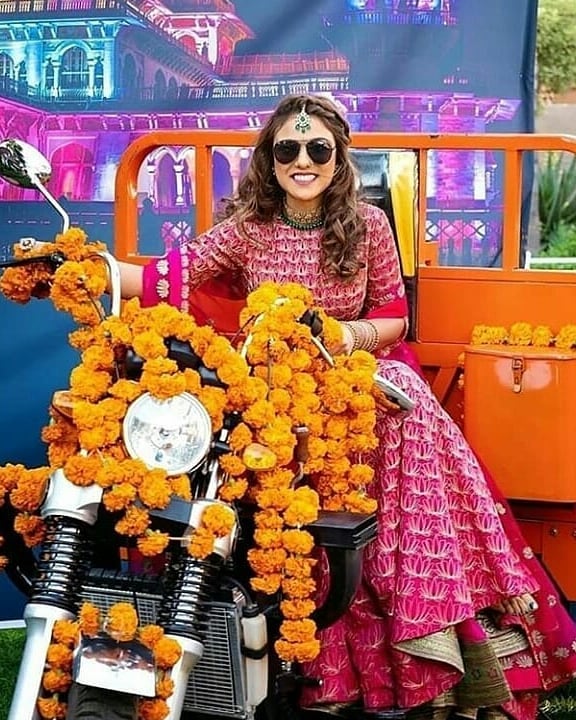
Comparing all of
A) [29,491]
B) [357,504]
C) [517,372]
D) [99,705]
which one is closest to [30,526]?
[29,491]

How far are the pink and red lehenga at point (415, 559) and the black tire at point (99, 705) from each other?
95cm

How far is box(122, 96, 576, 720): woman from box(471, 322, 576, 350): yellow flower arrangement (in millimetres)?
285

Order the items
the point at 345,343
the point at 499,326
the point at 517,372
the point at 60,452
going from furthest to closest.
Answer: the point at 499,326 < the point at 517,372 < the point at 345,343 < the point at 60,452

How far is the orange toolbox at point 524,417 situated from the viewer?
140 inches

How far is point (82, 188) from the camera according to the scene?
16.1ft

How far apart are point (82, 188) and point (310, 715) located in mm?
2141

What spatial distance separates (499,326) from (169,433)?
1.39 m

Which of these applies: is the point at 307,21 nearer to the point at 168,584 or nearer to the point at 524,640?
the point at 524,640

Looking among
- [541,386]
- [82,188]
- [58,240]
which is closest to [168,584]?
[58,240]

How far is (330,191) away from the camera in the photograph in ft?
11.4

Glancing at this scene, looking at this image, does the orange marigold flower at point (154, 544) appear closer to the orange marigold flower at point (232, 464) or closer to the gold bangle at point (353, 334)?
the orange marigold flower at point (232, 464)

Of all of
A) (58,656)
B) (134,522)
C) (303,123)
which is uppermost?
(303,123)

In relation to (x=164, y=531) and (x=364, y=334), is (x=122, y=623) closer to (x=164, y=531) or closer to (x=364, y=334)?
(x=164, y=531)

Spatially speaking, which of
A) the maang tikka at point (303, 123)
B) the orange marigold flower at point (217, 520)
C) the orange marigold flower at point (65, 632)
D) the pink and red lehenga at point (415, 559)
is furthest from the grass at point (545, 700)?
the maang tikka at point (303, 123)
